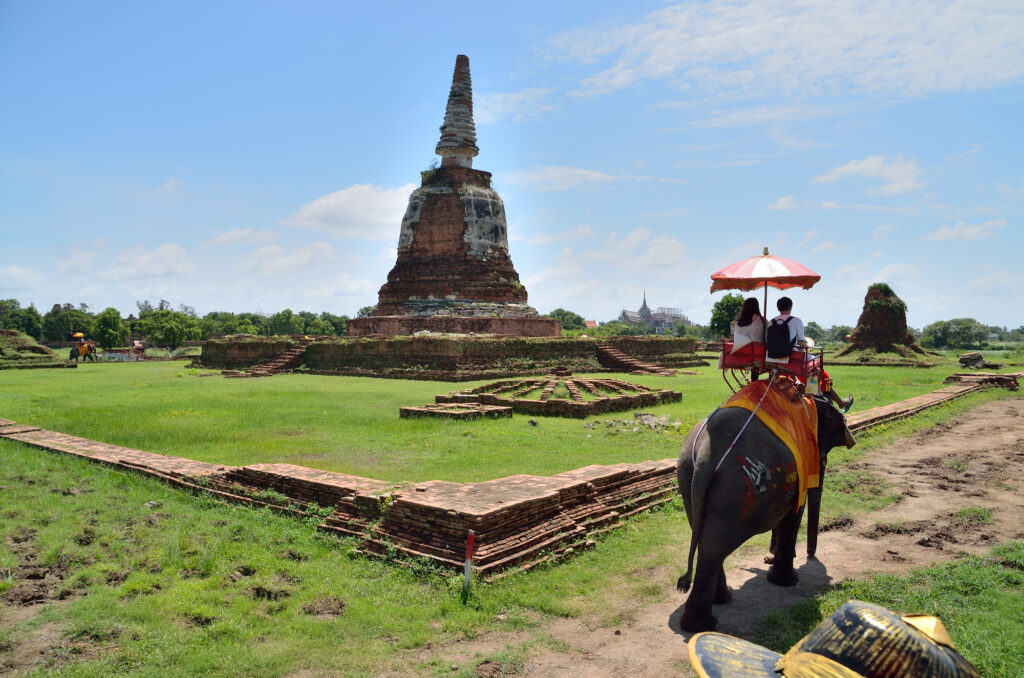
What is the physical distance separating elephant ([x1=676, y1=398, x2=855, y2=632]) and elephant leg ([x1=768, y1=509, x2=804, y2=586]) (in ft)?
0.81

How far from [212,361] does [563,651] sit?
2763 centimetres

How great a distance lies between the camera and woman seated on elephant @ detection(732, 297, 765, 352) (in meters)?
5.93

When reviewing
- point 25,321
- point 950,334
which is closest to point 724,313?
point 950,334

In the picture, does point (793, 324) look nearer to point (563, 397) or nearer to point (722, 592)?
point (722, 592)

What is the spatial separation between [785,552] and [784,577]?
0.74 ft

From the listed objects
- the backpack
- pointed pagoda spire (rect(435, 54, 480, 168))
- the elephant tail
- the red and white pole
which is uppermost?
pointed pagoda spire (rect(435, 54, 480, 168))

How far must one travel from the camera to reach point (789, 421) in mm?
5223

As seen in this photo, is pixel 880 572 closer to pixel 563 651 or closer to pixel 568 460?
pixel 563 651

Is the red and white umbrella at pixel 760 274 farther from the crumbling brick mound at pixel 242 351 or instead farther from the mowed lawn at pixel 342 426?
the crumbling brick mound at pixel 242 351

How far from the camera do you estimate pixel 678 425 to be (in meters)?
12.8

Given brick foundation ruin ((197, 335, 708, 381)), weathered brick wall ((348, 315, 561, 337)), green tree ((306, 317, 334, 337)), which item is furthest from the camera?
green tree ((306, 317, 334, 337))

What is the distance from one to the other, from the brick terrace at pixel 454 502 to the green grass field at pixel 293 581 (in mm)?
195

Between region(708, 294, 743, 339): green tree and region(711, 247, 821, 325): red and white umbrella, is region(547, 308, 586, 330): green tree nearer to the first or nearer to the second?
region(708, 294, 743, 339): green tree

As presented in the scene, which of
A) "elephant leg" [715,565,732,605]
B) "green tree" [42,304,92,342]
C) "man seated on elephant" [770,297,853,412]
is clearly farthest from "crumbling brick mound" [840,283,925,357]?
"green tree" [42,304,92,342]
